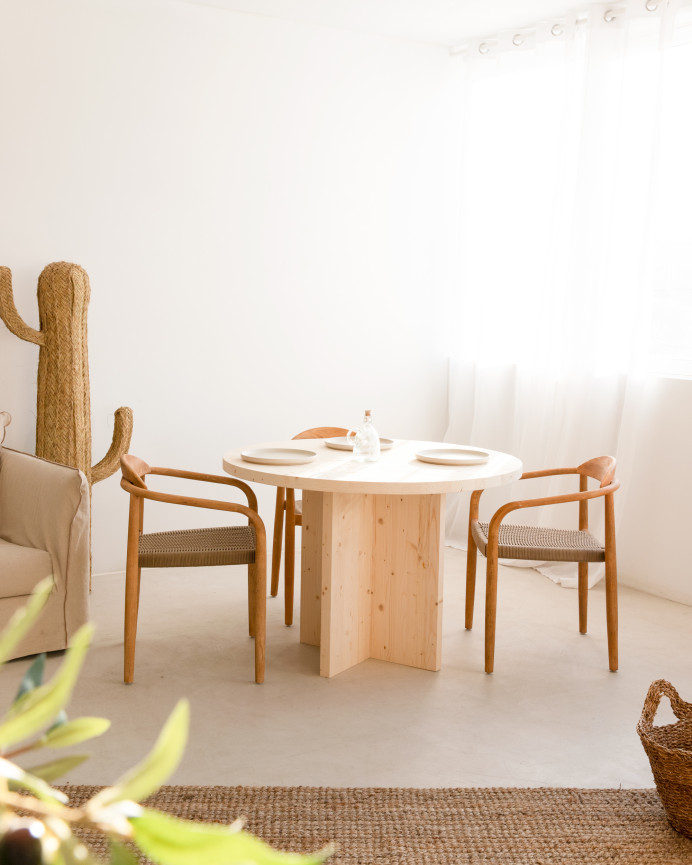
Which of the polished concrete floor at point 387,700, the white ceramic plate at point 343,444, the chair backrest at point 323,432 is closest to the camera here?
the polished concrete floor at point 387,700

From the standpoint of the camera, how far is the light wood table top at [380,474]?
2.75 m

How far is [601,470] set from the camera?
3248 millimetres

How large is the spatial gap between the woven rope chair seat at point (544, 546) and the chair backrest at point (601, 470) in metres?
0.22

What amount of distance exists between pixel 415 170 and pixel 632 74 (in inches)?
49.8

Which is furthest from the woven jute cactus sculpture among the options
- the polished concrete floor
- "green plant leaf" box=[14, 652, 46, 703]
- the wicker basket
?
"green plant leaf" box=[14, 652, 46, 703]

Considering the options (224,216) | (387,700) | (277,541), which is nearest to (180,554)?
(387,700)

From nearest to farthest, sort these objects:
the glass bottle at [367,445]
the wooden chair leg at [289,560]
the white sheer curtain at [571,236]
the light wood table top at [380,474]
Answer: the light wood table top at [380,474], the glass bottle at [367,445], the wooden chair leg at [289,560], the white sheer curtain at [571,236]

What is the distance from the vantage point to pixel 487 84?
471cm

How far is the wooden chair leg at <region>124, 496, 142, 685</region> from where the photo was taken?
289 cm

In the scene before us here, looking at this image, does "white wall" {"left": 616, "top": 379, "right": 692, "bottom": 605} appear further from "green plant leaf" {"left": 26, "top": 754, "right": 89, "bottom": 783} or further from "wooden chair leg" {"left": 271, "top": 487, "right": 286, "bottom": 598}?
"green plant leaf" {"left": 26, "top": 754, "right": 89, "bottom": 783}

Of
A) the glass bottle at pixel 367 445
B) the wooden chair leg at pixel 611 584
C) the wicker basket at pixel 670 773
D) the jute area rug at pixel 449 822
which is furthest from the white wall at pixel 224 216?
the wicker basket at pixel 670 773

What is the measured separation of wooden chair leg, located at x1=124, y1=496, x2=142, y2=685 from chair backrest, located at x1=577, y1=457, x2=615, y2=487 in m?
1.61

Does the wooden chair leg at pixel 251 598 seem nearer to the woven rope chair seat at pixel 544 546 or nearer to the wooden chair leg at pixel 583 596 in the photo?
the woven rope chair seat at pixel 544 546

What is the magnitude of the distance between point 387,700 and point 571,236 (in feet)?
8.05
